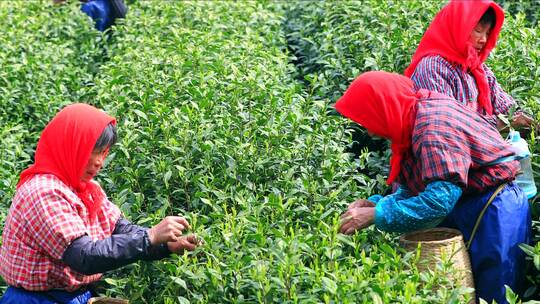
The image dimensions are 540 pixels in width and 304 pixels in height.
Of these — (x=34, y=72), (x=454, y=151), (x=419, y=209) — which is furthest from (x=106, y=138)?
(x=34, y=72)

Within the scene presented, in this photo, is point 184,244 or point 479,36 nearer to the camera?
point 184,244

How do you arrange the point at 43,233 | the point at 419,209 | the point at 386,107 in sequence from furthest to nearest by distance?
the point at 386,107
the point at 419,209
the point at 43,233

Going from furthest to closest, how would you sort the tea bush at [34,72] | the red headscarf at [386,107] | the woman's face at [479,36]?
the tea bush at [34,72] < the woman's face at [479,36] < the red headscarf at [386,107]

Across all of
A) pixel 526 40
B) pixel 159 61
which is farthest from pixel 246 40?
pixel 526 40

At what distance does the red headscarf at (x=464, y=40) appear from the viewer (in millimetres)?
4555

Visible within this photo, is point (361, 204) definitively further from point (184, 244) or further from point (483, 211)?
point (184, 244)

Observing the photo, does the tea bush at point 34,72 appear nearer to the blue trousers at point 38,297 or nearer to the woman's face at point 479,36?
the blue trousers at point 38,297

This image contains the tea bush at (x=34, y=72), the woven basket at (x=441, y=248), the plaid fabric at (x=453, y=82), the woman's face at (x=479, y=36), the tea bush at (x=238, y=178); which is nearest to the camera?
the tea bush at (x=238, y=178)

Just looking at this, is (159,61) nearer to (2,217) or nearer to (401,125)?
(2,217)

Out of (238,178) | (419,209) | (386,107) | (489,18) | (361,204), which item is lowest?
(238,178)

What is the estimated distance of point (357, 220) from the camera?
11.6ft

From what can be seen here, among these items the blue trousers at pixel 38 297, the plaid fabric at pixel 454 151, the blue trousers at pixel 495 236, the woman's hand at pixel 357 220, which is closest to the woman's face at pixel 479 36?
the plaid fabric at pixel 454 151

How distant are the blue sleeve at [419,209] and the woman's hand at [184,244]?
71cm

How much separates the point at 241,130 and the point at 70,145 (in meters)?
1.19
